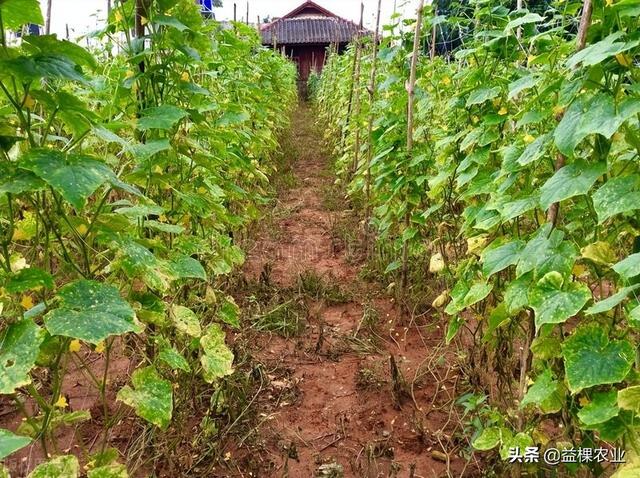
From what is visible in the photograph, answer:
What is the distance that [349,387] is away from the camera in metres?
2.75

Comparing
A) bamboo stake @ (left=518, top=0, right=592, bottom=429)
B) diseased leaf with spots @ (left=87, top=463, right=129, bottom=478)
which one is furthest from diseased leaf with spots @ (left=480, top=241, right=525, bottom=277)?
diseased leaf with spots @ (left=87, top=463, right=129, bottom=478)

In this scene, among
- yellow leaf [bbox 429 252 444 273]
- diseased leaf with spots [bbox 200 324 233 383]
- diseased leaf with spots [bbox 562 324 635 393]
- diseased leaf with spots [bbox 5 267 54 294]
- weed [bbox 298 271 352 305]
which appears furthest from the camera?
weed [bbox 298 271 352 305]

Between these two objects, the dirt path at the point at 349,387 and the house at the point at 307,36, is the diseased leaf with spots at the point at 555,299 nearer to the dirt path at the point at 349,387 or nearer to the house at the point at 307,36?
the dirt path at the point at 349,387

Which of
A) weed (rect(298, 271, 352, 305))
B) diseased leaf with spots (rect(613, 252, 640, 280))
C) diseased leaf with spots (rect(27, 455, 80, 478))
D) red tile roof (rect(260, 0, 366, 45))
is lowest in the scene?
weed (rect(298, 271, 352, 305))

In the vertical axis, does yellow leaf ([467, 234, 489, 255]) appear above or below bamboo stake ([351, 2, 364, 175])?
below

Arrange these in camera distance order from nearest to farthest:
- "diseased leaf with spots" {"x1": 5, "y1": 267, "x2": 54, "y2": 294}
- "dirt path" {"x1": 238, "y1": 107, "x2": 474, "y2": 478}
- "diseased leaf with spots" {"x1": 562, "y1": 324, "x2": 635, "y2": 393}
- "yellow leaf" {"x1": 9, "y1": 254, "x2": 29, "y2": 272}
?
"diseased leaf with spots" {"x1": 5, "y1": 267, "x2": 54, "y2": 294}
"diseased leaf with spots" {"x1": 562, "y1": 324, "x2": 635, "y2": 393}
"yellow leaf" {"x1": 9, "y1": 254, "x2": 29, "y2": 272}
"dirt path" {"x1": 238, "y1": 107, "x2": 474, "y2": 478}

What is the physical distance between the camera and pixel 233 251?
2594 millimetres

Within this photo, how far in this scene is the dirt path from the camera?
7.35 ft

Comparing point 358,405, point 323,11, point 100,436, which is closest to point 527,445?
point 358,405

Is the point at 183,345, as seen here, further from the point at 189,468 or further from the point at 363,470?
the point at 363,470

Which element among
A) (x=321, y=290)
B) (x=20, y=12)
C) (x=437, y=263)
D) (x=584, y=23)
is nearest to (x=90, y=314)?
(x=20, y=12)

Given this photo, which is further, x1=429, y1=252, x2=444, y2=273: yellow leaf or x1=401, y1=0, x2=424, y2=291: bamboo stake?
x1=401, y1=0, x2=424, y2=291: bamboo stake

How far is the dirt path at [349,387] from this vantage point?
2.24 meters

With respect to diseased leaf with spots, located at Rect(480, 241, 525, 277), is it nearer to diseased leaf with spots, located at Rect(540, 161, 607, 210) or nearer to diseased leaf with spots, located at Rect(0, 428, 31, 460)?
diseased leaf with spots, located at Rect(540, 161, 607, 210)
